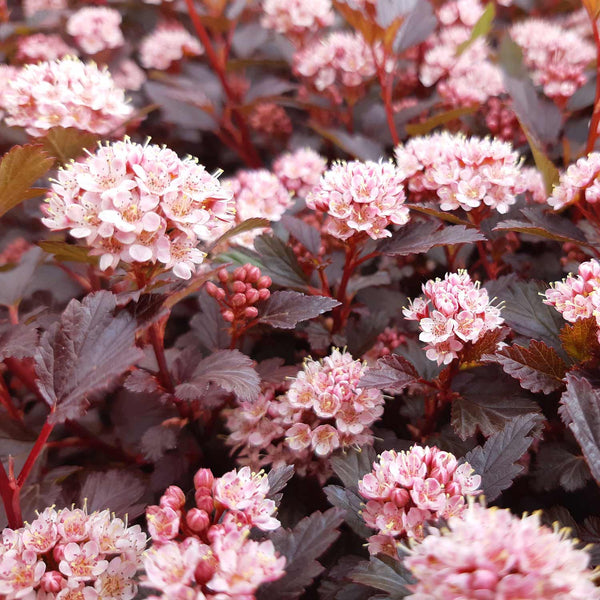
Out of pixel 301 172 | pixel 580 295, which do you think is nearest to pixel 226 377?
pixel 580 295

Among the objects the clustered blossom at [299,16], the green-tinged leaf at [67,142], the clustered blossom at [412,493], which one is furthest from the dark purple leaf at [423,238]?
the clustered blossom at [299,16]

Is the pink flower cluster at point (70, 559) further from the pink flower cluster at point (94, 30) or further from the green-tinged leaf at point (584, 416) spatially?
the pink flower cluster at point (94, 30)

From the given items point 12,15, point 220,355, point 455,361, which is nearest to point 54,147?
point 220,355

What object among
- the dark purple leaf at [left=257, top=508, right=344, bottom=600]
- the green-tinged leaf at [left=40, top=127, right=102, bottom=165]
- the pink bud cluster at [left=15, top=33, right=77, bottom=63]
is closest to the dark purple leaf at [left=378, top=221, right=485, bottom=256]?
the dark purple leaf at [left=257, top=508, right=344, bottom=600]

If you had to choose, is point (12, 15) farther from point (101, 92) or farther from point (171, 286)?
point (171, 286)

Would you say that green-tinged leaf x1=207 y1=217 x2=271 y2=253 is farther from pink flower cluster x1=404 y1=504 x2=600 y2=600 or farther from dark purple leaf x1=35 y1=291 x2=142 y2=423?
pink flower cluster x1=404 y1=504 x2=600 y2=600
